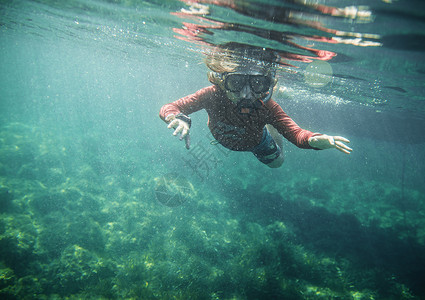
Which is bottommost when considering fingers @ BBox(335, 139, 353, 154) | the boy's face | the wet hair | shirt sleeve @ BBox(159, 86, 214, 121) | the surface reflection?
fingers @ BBox(335, 139, 353, 154)

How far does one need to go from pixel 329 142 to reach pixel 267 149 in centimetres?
253

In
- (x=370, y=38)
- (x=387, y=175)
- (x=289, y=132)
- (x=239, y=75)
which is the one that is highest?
(x=370, y=38)

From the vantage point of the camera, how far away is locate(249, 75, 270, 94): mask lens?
160 inches

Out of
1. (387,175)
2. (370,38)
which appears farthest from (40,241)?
(387,175)

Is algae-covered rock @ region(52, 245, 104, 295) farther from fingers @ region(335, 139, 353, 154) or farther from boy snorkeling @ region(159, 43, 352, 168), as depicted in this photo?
fingers @ region(335, 139, 353, 154)

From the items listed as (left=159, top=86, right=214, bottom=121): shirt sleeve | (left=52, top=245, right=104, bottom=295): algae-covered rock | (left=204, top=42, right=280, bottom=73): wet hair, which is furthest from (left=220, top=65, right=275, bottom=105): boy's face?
(left=52, top=245, right=104, bottom=295): algae-covered rock

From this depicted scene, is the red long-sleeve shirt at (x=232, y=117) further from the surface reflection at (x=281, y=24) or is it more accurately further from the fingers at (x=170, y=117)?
the surface reflection at (x=281, y=24)

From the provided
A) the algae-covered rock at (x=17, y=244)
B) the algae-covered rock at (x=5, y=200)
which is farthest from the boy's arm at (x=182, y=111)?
the algae-covered rock at (x=5, y=200)

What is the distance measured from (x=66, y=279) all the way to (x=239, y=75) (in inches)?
394

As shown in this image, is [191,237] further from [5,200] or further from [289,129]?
[5,200]

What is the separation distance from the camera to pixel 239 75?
13.3ft

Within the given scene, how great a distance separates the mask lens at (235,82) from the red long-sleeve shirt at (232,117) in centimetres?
28

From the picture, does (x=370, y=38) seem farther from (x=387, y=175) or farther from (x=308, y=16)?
(x=387, y=175)

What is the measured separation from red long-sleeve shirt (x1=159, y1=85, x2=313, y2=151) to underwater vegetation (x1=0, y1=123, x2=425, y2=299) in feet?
21.9
